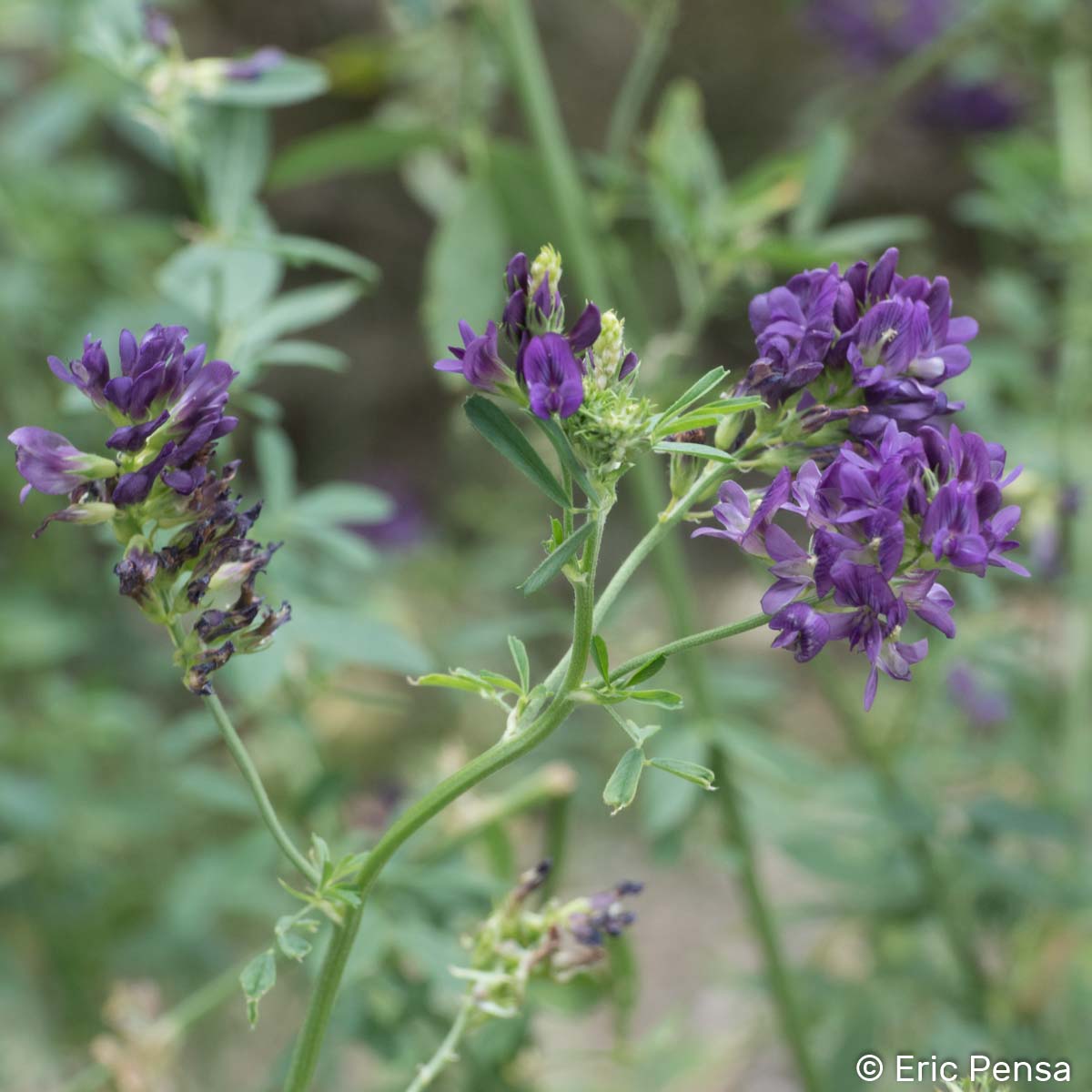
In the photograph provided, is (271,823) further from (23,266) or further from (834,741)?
(834,741)

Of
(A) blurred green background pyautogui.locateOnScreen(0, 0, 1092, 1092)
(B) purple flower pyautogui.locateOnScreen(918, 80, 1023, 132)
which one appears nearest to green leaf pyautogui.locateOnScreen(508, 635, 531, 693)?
(A) blurred green background pyautogui.locateOnScreen(0, 0, 1092, 1092)

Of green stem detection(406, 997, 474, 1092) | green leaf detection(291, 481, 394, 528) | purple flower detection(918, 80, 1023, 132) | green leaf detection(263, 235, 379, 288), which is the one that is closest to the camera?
green stem detection(406, 997, 474, 1092)

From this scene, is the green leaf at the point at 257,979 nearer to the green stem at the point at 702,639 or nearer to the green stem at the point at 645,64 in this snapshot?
the green stem at the point at 702,639

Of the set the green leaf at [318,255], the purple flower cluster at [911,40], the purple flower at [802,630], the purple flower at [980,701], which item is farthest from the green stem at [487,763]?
the purple flower cluster at [911,40]

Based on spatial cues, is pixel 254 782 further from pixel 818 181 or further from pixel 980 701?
pixel 980 701

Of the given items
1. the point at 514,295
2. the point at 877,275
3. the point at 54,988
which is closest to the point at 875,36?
the point at 877,275

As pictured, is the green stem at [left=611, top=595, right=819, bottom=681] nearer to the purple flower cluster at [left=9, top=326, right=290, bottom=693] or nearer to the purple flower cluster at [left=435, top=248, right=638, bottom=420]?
the purple flower cluster at [left=435, top=248, right=638, bottom=420]

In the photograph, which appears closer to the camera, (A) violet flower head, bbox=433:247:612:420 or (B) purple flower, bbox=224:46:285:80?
(A) violet flower head, bbox=433:247:612:420
